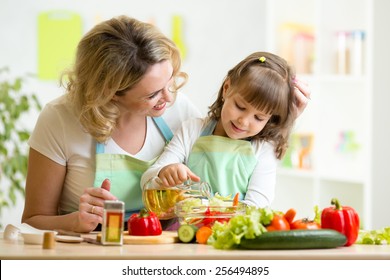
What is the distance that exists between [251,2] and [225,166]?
12.7ft

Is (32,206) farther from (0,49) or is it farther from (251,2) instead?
(251,2)

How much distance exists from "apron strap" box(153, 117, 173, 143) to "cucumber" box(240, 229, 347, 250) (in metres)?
0.78

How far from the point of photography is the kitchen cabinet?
16.3 feet

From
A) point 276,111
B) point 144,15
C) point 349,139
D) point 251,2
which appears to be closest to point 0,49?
point 144,15

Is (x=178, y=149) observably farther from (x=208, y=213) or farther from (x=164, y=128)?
(x=208, y=213)

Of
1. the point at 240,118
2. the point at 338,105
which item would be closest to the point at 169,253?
the point at 240,118

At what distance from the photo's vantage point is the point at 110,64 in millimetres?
2371

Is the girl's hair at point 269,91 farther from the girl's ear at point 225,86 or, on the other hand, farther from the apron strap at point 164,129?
the apron strap at point 164,129

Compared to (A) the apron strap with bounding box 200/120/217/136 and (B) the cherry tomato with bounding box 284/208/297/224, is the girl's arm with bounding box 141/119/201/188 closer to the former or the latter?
(A) the apron strap with bounding box 200/120/217/136

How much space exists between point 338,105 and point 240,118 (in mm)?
3379

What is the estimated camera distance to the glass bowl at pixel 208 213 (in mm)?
2133

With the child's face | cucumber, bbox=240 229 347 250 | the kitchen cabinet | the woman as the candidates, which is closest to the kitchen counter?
cucumber, bbox=240 229 347 250

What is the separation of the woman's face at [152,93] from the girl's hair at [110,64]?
17 millimetres

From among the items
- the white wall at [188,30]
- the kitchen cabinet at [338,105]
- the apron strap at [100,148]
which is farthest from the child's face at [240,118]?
the white wall at [188,30]
